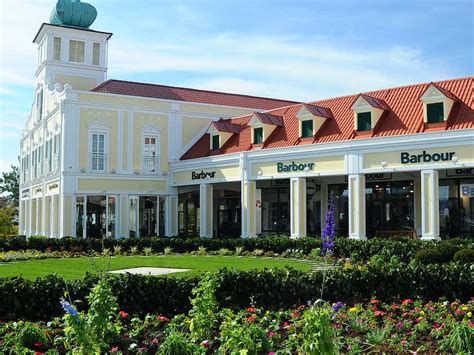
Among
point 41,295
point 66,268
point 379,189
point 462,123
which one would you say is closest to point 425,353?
point 41,295

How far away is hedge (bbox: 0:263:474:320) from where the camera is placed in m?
9.80

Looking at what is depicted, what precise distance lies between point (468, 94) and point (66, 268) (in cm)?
1642

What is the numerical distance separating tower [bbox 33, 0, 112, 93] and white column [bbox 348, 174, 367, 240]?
20.6 meters

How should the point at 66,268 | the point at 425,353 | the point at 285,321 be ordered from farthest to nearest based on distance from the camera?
the point at 66,268 < the point at 285,321 < the point at 425,353

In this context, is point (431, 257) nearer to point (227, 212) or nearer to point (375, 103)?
point (375, 103)

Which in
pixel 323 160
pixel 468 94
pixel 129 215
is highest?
pixel 468 94

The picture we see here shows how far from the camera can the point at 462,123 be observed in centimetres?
2247

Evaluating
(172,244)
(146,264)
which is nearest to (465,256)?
(146,264)

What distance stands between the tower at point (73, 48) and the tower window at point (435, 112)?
22.6 metres

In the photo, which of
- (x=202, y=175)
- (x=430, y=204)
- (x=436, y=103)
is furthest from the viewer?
(x=202, y=175)

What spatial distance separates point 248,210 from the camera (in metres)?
29.2

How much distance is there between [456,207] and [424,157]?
4812 millimetres

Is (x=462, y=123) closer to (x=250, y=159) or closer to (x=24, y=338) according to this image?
(x=250, y=159)

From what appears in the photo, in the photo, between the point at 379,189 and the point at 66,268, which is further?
the point at 379,189
